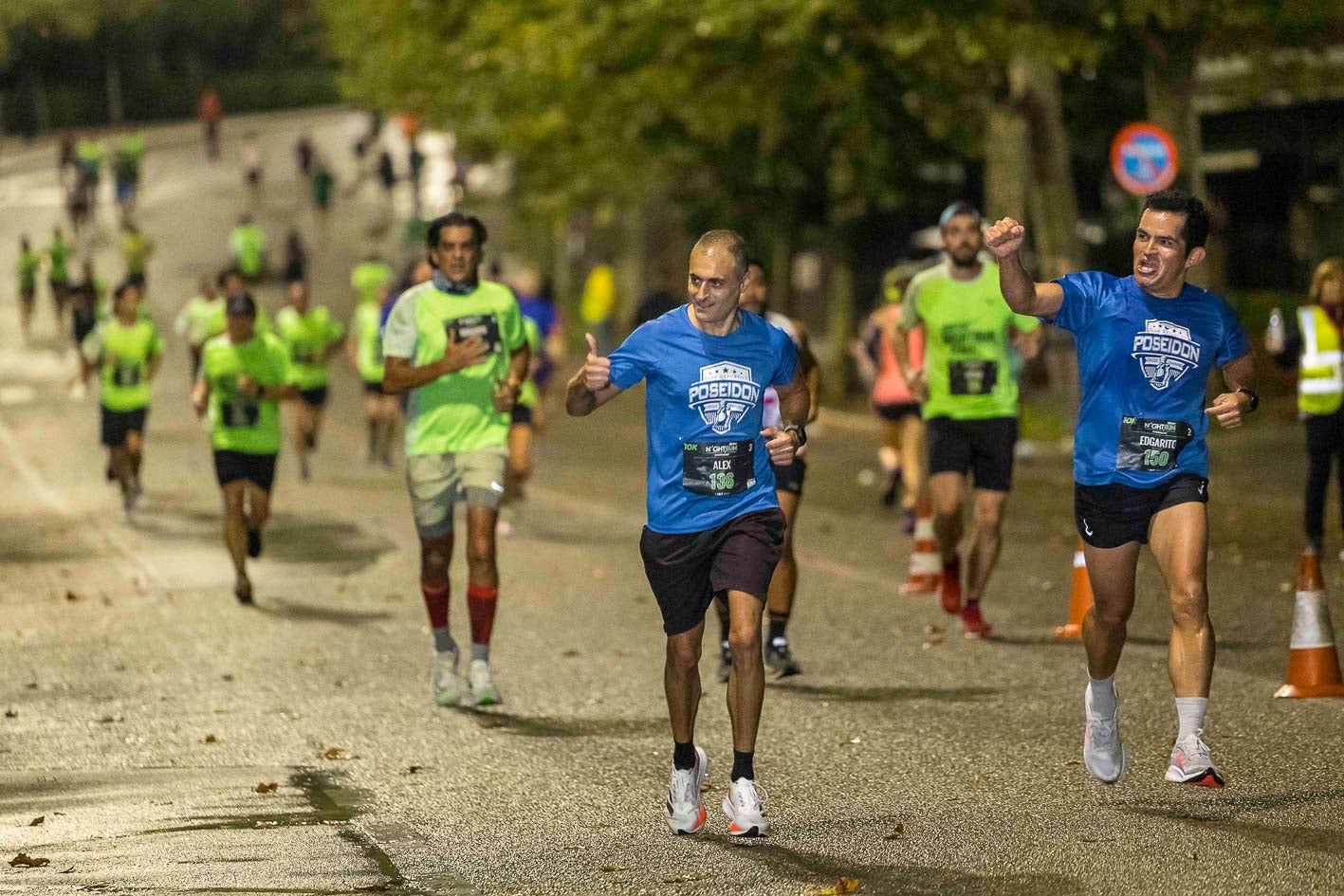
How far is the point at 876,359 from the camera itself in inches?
681

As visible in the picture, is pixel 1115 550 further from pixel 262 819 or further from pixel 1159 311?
pixel 262 819

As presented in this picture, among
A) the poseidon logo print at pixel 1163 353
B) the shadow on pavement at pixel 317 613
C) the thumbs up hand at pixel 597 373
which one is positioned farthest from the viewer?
the shadow on pavement at pixel 317 613

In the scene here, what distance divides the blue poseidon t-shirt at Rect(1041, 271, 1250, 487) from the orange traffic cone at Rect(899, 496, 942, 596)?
516 cm

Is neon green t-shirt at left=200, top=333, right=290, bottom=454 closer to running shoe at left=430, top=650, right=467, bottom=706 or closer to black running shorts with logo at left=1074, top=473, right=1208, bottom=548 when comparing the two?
running shoe at left=430, top=650, right=467, bottom=706

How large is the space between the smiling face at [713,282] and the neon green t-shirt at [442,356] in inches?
99.9

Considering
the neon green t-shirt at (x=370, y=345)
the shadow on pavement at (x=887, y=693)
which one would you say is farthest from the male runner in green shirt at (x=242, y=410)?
the neon green t-shirt at (x=370, y=345)

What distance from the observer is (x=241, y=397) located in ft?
43.5

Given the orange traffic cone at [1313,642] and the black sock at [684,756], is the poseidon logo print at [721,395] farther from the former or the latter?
the orange traffic cone at [1313,642]

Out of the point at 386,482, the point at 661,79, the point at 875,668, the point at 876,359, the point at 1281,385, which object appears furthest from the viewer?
the point at 661,79

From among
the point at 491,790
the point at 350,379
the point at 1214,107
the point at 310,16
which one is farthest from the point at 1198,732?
the point at 310,16

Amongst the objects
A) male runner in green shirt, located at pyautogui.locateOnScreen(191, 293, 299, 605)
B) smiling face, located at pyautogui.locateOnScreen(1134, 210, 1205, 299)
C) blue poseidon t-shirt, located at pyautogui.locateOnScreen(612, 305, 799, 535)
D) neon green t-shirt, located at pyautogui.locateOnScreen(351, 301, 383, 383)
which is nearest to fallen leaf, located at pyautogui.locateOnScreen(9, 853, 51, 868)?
blue poseidon t-shirt, located at pyautogui.locateOnScreen(612, 305, 799, 535)

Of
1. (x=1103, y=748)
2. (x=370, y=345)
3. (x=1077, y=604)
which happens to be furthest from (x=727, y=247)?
(x=370, y=345)

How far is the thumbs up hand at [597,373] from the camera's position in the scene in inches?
286

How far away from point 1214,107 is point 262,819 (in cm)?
2497
